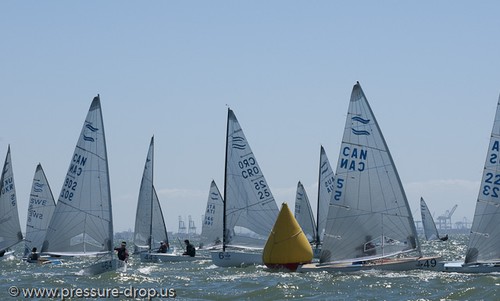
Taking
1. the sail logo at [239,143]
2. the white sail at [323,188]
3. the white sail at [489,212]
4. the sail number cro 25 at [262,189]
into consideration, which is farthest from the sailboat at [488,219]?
the white sail at [323,188]

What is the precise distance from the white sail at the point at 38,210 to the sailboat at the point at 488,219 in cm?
2828

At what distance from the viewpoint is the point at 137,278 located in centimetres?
3759

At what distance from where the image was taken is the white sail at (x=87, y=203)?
39.1 m

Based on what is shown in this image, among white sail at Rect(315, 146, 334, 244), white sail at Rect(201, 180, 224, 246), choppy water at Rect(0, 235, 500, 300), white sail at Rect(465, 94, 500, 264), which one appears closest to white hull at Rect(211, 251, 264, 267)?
choppy water at Rect(0, 235, 500, 300)

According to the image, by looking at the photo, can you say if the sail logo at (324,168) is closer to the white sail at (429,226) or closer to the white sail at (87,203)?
the white sail at (87,203)

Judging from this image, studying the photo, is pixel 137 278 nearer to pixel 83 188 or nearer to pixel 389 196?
pixel 83 188

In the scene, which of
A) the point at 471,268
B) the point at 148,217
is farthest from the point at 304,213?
the point at 471,268

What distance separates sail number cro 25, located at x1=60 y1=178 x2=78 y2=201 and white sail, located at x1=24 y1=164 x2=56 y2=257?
683 inches

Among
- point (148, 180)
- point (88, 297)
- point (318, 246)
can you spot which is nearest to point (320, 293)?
point (88, 297)

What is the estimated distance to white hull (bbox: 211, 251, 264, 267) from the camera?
44656 mm

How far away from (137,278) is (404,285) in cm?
1035

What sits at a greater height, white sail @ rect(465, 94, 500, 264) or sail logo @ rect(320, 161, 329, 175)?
sail logo @ rect(320, 161, 329, 175)

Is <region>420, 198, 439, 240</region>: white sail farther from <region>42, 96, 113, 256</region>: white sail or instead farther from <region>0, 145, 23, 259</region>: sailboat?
<region>42, 96, 113, 256</region>: white sail

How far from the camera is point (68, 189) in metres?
39.7
